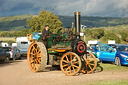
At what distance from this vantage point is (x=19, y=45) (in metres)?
31.5

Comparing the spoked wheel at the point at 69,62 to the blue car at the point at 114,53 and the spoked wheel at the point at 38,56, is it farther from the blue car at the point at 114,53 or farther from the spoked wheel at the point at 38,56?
the blue car at the point at 114,53

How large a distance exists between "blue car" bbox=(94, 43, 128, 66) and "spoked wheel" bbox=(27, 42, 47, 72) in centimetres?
621

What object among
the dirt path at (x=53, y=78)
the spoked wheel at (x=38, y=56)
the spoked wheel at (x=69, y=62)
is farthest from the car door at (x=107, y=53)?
the spoked wheel at (x=38, y=56)

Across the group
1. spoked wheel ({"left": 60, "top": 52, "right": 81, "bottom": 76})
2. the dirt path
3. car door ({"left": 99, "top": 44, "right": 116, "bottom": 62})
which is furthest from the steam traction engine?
car door ({"left": 99, "top": 44, "right": 116, "bottom": 62})

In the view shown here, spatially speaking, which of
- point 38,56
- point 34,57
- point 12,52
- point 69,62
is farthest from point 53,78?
point 12,52

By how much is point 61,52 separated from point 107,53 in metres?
6.29

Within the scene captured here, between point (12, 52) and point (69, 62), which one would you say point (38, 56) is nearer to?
point (69, 62)

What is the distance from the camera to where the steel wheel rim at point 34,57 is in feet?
44.1

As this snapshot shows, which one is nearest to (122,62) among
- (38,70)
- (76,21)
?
(76,21)

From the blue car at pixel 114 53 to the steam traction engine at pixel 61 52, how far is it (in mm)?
3817

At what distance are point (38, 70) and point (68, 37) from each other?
240 centimetres

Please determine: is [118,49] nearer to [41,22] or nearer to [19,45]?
[19,45]

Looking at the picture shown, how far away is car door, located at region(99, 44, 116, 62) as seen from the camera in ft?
60.0

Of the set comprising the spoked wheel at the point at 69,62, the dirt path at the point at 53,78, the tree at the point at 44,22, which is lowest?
the dirt path at the point at 53,78
